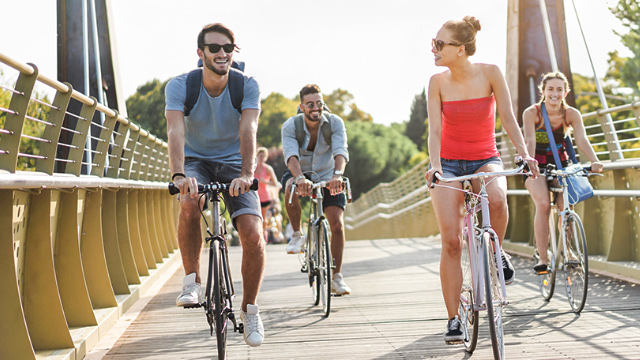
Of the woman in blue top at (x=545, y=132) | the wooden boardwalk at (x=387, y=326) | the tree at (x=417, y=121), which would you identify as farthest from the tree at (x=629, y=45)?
the tree at (x=417, y=121)

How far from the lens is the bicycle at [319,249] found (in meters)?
7.11

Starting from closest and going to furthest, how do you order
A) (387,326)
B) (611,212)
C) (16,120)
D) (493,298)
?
1. (16,120)
2. (493,298)
3. (387,326)
4. (611,212)

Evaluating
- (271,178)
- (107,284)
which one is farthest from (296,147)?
(271,178)

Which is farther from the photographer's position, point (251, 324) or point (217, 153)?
point (217, 153)

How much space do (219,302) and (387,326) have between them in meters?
2.17

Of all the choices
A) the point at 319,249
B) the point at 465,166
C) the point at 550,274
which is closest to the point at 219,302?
the point at 465,166

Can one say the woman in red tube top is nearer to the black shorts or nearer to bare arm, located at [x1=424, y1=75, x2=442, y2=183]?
bare arm, located at [x1=424, y1=75, x2=442, y2=183]

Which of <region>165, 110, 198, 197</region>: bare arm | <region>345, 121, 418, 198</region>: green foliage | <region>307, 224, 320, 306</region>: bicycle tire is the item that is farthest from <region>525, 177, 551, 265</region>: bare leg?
<region>345, 121, 418, 198</region>: green foliage

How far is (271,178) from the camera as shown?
50.8 feet

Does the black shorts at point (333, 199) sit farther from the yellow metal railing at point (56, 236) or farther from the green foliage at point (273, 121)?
the green foliage at point (273, 121)

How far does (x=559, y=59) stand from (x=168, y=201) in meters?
6.31

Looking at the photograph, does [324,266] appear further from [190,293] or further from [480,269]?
[480,269]

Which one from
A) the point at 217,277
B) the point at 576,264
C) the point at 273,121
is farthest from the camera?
the point at 273,121

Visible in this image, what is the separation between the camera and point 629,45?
3909 centimetres
